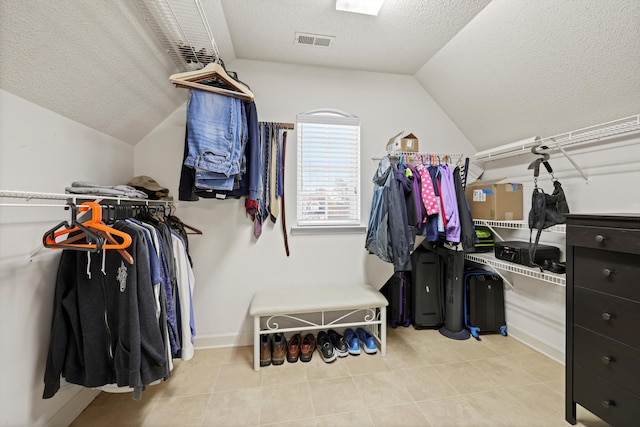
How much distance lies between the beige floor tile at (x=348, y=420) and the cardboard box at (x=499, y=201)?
177 centimetres

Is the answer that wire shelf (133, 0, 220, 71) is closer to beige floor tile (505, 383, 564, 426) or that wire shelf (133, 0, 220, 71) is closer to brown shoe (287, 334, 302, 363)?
brown shoe (287, 334, 302, 363)

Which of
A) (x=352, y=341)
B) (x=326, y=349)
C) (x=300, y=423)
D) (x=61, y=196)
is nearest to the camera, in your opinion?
(x=61, y=196)

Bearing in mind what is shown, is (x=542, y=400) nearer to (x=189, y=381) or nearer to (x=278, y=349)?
(x=278, y=349)

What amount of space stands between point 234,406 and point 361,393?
0.79 m

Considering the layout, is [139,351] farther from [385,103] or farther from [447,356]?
[385,103]

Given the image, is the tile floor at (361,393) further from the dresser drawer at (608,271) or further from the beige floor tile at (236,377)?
the dresser drawer at (608,271)

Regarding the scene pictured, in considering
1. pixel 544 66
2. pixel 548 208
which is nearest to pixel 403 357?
pixel 548 208

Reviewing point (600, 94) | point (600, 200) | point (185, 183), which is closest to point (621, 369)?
point (600, 200)

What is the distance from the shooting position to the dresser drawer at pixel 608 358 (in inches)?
41.8

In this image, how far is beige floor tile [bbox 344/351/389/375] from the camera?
178 cm

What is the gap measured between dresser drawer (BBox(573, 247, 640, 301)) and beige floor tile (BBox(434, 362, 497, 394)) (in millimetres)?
892

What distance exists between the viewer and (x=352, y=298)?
6.37 feet

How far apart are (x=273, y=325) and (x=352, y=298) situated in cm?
76

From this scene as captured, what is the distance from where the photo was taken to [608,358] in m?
1.14
